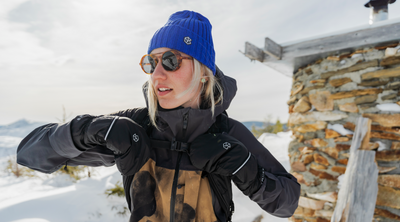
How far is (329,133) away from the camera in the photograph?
2.95 metres

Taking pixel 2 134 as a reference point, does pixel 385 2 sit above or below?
above

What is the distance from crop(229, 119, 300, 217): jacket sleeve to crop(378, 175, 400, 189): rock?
2.11 m

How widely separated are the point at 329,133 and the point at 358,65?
3.19 ft

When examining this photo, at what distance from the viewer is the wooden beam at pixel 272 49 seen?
3.12m

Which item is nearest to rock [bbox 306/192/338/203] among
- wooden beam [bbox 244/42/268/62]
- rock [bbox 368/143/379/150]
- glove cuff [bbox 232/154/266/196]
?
rock [bbox 368/143/379/150]

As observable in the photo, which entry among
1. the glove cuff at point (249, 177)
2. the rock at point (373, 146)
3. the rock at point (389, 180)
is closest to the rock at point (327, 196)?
the rock at point (389, 180)

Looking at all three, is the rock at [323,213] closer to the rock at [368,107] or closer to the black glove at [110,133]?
the rock at [368,107]

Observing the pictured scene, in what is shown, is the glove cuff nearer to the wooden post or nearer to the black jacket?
the black jacket

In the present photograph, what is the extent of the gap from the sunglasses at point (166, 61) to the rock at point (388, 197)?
9.77 ft

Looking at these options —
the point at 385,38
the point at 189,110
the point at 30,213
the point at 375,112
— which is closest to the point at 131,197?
the point at 189,110

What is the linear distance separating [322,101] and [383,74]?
738 millimetres

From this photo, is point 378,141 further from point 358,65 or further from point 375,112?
point 358,65

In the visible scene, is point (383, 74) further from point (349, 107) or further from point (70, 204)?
point (70, 204)

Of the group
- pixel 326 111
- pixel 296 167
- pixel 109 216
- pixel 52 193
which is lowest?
pixel 109 216
